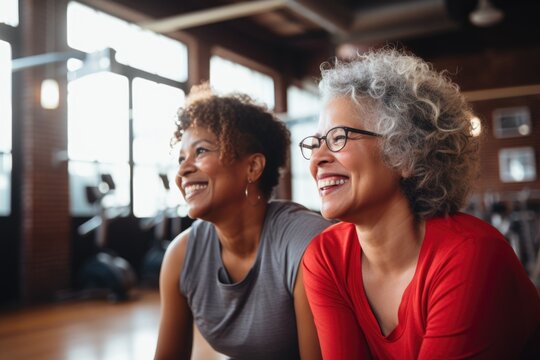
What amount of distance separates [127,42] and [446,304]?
5764 mm

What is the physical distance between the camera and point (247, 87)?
28.5ft

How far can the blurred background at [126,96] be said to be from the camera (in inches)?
187

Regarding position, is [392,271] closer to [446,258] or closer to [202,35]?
[446,258]

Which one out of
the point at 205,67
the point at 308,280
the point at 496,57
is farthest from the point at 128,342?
the point at 496,57

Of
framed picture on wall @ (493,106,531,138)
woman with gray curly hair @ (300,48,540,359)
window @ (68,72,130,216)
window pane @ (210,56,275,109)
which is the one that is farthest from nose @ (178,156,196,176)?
framed picture on wall @ (493,106,531,138)

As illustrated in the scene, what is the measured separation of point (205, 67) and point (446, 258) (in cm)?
666

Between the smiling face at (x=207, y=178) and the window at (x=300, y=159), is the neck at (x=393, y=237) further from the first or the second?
the window at (x=300, y=159)

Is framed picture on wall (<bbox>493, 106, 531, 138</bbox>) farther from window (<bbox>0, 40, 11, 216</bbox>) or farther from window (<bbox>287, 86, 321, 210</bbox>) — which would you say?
window (<bbox>0, 40, 11, 216</bbox>)

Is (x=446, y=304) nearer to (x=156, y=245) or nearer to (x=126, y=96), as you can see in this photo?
(x=156, y=245)

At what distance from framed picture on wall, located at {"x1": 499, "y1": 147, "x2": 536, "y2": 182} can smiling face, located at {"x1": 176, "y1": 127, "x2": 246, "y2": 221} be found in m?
9.78

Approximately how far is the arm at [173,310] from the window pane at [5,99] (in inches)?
145

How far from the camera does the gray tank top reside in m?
1.50

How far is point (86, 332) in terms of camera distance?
3369 millimetres

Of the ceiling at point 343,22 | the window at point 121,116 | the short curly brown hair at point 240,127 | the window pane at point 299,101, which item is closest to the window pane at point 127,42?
the window at point 121,116
